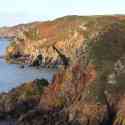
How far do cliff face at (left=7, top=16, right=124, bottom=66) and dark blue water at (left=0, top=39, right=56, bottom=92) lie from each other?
25.5 feet

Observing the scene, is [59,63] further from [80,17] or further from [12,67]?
[80,17]

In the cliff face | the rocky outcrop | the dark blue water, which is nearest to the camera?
the rocky outcrop

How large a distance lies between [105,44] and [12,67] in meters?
68.1

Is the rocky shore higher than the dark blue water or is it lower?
higher

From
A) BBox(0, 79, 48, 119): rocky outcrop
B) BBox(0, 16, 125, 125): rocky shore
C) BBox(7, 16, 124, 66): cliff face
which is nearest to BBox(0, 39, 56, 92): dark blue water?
BBox(7, 16, 124, 66): cliff face

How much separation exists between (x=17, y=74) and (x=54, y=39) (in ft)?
107

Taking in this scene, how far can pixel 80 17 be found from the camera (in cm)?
16038

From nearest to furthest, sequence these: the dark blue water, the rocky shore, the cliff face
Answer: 1. the rocky shore
2. the dark blue water
3. the cliff face

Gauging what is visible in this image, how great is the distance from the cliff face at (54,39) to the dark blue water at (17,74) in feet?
25.5

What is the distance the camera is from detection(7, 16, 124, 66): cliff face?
12850 cm

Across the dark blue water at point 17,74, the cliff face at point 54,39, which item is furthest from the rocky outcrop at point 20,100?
the cliff face at point 54,39

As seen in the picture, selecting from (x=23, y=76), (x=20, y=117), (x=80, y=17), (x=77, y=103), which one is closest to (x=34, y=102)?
(x=20, y=117)

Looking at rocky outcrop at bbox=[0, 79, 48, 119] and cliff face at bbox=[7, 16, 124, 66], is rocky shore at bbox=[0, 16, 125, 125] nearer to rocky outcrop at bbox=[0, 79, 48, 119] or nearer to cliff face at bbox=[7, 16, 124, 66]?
rocky outcrop at bbox=[0, 79, 48, 119]

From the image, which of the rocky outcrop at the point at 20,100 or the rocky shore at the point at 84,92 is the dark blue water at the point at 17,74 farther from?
the rocky shore at the point at 84,92
